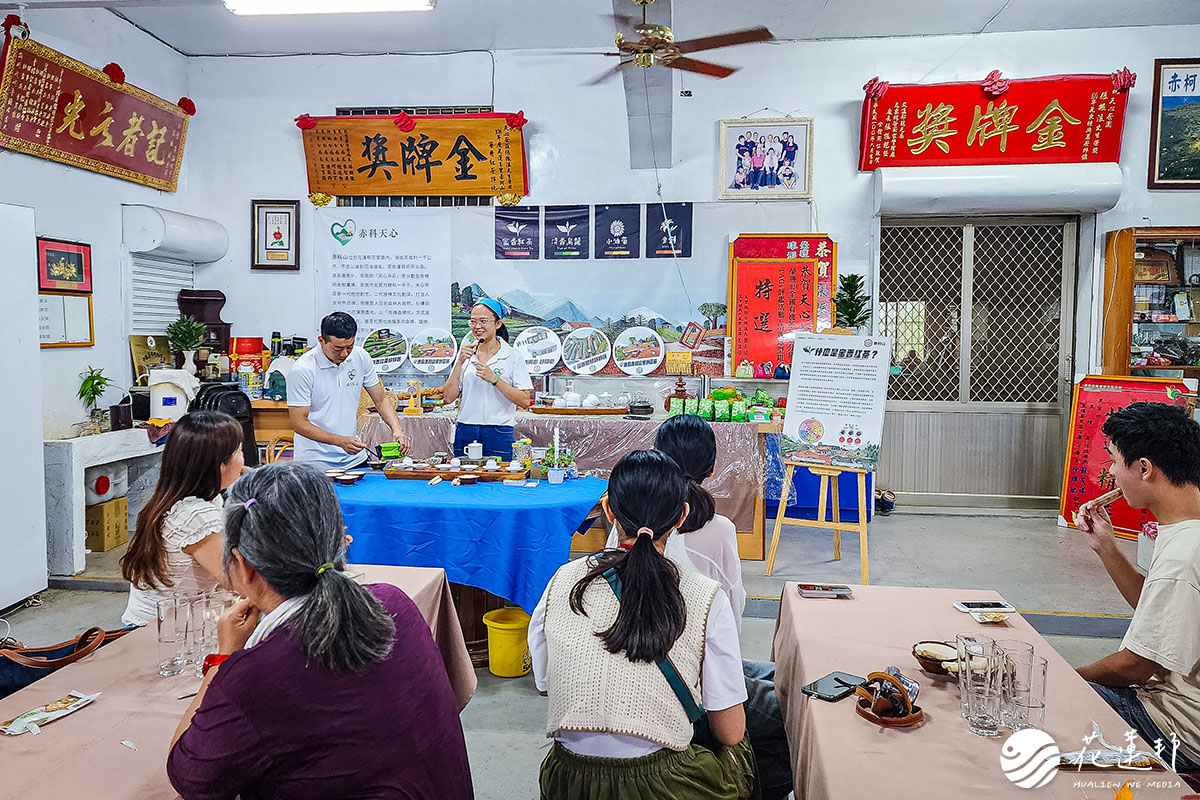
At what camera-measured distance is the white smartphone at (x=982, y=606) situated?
7.82ft

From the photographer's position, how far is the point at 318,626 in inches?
55.4

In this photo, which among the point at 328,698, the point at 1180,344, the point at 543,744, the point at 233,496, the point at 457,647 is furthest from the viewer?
the point at 1180,344

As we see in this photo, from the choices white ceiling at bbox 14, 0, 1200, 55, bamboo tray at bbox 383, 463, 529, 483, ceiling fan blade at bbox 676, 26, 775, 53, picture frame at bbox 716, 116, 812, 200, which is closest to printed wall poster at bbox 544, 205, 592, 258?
picture frame at bbox 716, 116, 812, 200

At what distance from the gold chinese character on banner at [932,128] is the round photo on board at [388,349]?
4.73 meters

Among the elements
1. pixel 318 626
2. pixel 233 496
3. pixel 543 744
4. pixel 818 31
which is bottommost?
pixel 543 744

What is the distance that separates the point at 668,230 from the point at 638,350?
109 cm

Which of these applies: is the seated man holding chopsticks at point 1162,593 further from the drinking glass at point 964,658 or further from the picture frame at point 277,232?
the picture frame at point 277,232

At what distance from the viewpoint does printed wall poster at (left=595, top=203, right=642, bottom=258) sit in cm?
725

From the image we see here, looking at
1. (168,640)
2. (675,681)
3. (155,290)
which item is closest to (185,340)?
(155,290)

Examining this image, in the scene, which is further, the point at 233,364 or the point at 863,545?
the point at 233,364

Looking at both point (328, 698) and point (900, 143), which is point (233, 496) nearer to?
point (328, 698)

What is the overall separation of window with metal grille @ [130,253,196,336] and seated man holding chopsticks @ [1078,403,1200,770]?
22.1 ft

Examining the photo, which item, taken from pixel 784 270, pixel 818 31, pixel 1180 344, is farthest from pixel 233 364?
pixel 1180 344

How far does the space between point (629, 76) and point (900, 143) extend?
2.91 m
